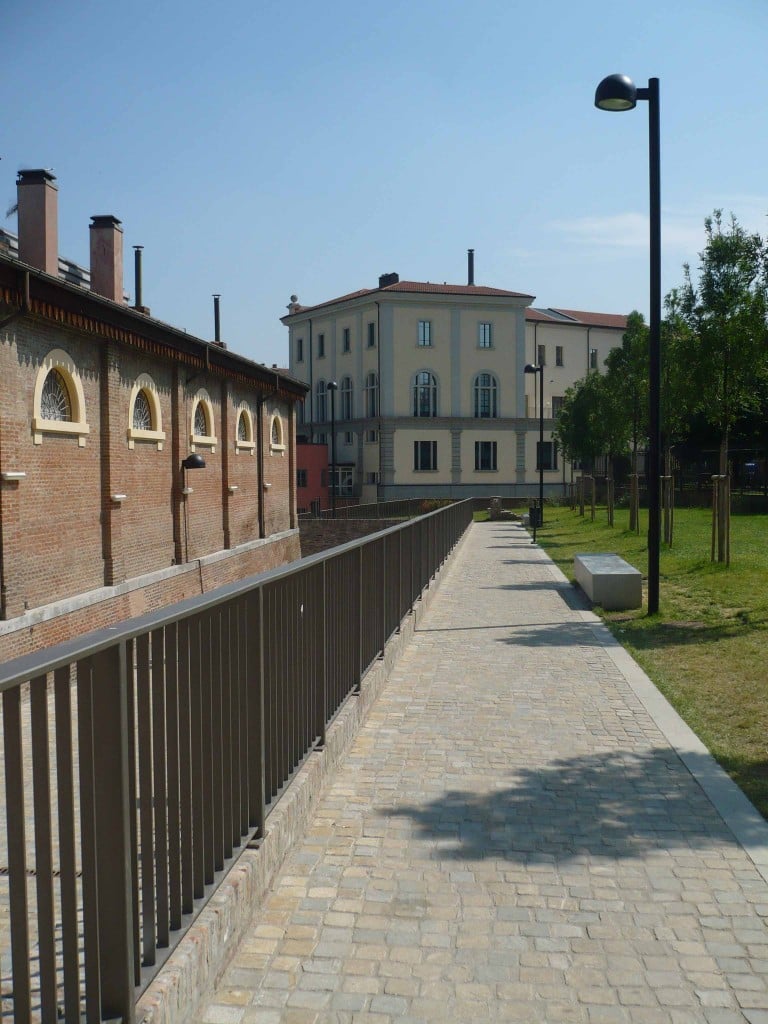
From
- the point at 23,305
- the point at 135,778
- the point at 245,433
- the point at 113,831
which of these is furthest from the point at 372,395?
the point at 113,831

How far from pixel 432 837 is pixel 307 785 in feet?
2.30

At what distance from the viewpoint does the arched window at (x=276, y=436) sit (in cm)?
3359

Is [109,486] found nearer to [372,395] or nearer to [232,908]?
[232,908]

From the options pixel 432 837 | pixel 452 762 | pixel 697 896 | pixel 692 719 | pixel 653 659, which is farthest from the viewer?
pixel 653 659

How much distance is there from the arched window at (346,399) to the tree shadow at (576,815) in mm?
66412

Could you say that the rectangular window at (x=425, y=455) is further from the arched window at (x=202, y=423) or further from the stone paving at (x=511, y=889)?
the stone paving at (x=511, y=889)

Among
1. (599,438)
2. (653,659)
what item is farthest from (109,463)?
(599,438)

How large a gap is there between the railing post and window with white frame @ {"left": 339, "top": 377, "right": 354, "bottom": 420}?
6963 centimetres

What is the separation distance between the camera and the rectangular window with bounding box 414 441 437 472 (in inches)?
2714

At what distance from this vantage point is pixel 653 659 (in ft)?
32.7

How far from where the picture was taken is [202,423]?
2534 centimetres

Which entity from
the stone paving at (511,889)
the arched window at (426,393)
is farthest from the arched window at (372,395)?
the stone paving at (511,889)

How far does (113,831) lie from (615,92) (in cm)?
1122

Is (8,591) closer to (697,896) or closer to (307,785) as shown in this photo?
(307,785)
